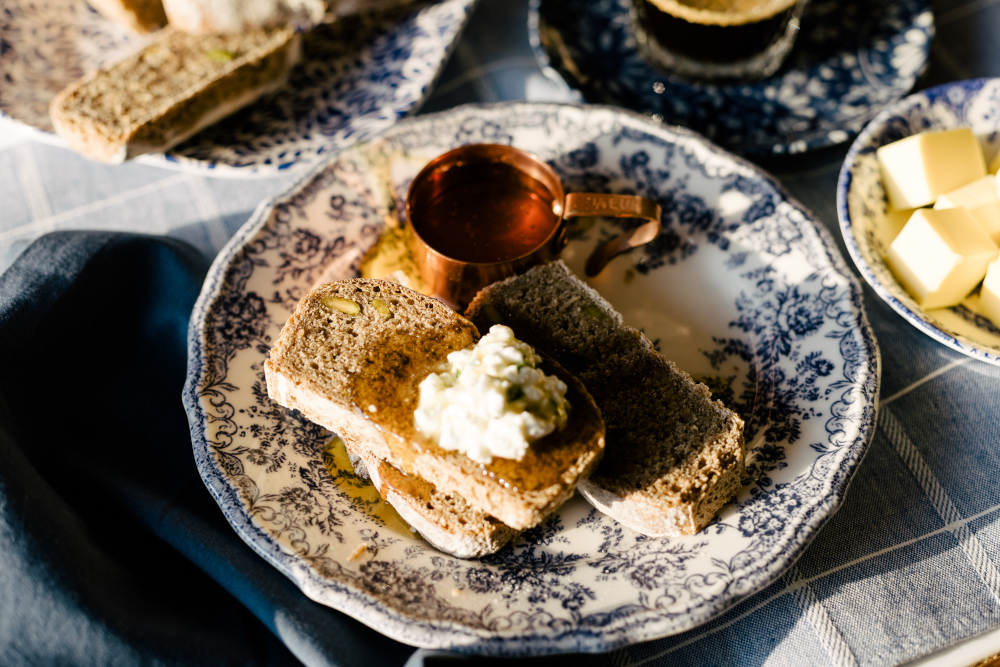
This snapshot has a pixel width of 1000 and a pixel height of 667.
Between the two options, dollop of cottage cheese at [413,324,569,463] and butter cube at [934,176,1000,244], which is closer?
dollop of cottage cheese at [413,324,569,463]

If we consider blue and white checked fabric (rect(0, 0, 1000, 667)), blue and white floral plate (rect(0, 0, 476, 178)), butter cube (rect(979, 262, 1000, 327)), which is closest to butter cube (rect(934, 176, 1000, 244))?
butter cube (rect(979, 262, 1000, 327))

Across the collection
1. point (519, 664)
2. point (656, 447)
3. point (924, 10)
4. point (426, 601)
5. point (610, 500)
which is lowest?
point (519, 664)

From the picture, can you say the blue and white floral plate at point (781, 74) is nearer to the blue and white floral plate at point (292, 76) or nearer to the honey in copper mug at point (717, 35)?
the honey in copper mug at point (717, 35)

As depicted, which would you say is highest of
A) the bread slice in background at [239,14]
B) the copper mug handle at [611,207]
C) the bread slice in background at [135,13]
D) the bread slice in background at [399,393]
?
the bread slice in background at [239,14]

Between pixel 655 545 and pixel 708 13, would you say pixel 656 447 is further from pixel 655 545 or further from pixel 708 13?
pixel 708 13

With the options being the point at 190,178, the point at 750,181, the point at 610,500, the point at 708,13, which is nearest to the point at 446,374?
the point at 610,500

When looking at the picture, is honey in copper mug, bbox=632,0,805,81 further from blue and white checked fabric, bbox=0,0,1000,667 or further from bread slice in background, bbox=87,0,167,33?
bread slice in background, bbox=87,0,167,33

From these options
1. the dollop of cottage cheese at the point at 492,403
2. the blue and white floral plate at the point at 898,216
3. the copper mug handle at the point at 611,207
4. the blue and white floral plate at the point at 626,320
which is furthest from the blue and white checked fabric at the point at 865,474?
the copper mug handle at the point at 611,207
